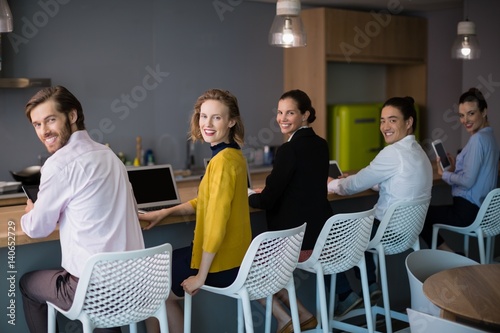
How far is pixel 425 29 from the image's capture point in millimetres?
7758

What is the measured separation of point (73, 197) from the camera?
245 cm

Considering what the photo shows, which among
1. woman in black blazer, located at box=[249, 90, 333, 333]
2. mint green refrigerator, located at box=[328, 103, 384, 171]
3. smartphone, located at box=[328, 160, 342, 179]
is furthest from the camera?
mint green refrigerator, located at box=[328, 103, 384, 171]

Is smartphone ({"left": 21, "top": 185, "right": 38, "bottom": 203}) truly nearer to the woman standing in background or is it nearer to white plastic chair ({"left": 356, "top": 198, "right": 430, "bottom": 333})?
white plastic chair ({"left": 356, "top": 198, "right": 430, "bottom": 333})

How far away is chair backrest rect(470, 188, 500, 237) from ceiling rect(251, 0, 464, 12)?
3159 millimetres

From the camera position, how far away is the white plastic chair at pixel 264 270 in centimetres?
271

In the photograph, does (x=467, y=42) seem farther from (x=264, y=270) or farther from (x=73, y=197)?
(x=73, y=197)

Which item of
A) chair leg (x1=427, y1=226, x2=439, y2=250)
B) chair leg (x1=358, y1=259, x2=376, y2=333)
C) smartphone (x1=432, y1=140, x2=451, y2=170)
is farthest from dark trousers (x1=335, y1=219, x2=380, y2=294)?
smartphone (x1=432, y1=140, x2=451, y2=170)

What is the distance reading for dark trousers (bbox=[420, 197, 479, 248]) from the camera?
4441mm

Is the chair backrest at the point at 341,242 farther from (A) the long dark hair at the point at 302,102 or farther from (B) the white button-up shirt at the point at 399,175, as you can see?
(A) the long dark hair at the point at 302,102

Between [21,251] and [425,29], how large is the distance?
604 cm

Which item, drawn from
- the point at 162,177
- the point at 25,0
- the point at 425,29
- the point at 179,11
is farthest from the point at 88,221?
the point at 425,29

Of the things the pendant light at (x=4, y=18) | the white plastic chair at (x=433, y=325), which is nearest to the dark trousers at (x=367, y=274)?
the white plastic chair at (x=433, y=325)

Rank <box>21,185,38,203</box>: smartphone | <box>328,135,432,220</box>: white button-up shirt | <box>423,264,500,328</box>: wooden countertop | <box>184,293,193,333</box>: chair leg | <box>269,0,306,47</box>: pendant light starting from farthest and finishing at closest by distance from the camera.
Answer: <box>269,0,306,47</box>: pendant light, <box>328,135,432,220</box>: white button-up shirt, <box>21,185,38,203</box>: smartphone, <box>184,293,193,333</box>: chair leg, <box>423,264,500,328</box>: wooden countertop

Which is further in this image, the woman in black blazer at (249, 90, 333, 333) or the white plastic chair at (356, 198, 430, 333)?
the white plastic chair at (356, 198, 430, 333)
